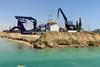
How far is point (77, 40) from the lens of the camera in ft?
251

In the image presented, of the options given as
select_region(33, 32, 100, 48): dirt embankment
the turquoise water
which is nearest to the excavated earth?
select_region(33, 32, 100, 48): dirt embankment

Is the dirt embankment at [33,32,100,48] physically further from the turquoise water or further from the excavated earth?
the turquoise water

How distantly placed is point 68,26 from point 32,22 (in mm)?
29079

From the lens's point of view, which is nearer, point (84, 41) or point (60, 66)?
point (60, 66)

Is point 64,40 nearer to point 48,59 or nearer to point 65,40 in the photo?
point 65,40

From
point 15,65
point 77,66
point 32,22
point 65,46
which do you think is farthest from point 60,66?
point 32,22

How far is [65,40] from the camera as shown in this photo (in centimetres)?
7431

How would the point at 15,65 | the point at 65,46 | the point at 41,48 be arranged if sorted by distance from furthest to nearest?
the point at 65,46, the point at 41,48, the point at 15,65

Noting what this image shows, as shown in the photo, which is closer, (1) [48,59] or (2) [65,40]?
(1) [48,59]

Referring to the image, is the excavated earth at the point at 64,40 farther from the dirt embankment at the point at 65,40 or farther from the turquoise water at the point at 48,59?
the turquoise water at the point at 48,59

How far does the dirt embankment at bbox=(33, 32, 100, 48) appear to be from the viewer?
223ft

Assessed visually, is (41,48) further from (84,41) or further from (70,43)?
(84,41)

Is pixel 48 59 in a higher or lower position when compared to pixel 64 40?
lower

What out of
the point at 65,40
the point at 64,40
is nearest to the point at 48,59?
the point at 64,40
